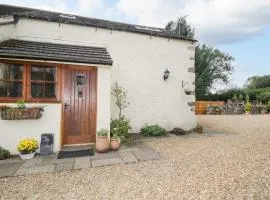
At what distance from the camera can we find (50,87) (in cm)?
659

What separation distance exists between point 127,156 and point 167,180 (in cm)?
184

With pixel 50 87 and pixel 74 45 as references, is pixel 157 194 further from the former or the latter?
pixel 74 45

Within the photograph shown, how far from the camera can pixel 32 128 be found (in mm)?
6133

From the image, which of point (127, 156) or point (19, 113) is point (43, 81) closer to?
point (19, 113)

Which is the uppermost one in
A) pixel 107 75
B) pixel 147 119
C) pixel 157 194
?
pixel 107 75

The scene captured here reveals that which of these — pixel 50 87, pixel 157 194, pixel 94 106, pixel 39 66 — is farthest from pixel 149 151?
pixel 39 66

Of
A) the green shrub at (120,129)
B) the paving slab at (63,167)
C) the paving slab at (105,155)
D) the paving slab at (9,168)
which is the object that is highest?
the green shrub at (120,129)

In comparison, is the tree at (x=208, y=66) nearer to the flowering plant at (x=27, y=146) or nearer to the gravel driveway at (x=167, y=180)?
the gravel driveway at (x=167, y=180)

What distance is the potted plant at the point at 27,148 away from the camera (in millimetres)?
5689

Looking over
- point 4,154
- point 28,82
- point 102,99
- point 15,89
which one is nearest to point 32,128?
point 4,154

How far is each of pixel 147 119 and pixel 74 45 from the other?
12.7 feet

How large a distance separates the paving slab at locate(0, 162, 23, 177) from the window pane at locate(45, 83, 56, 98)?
2032 millimetres

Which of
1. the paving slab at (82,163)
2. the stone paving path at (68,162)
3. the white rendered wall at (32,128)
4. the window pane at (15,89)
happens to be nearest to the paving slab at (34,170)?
the stone paving path at (68,162)

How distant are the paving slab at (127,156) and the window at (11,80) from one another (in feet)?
10.7
